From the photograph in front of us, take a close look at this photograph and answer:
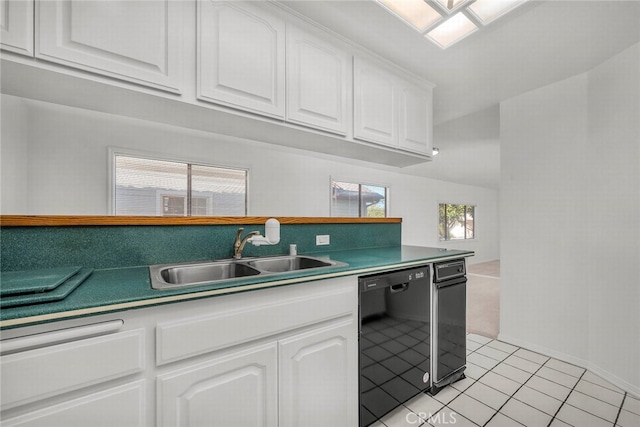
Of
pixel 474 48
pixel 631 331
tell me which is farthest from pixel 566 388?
pixel 474 48

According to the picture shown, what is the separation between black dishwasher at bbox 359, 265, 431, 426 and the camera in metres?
1.41

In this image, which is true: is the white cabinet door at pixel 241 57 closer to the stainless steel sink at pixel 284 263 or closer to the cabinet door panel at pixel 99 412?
the stainless steel sink at pixel 284 263

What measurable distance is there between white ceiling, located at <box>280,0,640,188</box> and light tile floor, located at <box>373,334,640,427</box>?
230cm

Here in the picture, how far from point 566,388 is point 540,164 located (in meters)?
1.73

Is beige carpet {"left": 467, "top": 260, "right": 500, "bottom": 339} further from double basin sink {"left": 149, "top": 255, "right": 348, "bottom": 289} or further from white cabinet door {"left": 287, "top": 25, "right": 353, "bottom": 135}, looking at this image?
white cabinet door {"left": 287, "top": 25, "right": 353, "bottom": 135}

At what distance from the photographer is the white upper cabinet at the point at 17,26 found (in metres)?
0.96

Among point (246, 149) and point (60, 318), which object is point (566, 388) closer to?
point (60, 318)

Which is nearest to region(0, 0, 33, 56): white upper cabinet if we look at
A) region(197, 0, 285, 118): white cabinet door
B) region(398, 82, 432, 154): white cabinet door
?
region(197, 0, 285, 118): white cabinet door

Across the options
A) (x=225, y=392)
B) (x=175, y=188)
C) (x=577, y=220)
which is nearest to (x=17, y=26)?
(x=225, y=392)

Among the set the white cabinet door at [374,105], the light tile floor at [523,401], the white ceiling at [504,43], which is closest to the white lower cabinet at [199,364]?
the light tile floor at [523,401]

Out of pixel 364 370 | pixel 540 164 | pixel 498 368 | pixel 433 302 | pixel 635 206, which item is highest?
pixel 540 164

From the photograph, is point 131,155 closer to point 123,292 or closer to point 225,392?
point 123,292

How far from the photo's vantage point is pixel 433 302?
1.75 metres

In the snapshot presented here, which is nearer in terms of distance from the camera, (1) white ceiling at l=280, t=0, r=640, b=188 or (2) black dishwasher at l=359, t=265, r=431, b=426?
(2) black dishwasher at l=359, t=265, r=431, b=426
